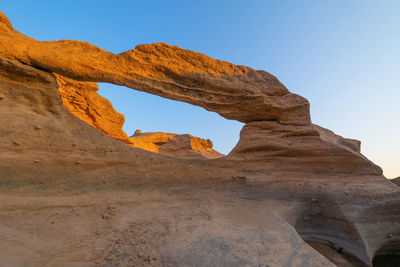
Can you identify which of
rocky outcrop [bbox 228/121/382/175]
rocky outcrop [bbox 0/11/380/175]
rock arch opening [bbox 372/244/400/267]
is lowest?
rock arch opening [bbox 372/244/400/267]

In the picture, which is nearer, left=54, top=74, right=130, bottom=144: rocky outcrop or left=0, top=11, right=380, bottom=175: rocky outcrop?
left=0, top=11, right=380, bottom=175: rocky outcrop

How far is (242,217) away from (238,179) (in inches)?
41.7

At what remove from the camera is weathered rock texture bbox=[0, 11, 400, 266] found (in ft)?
6.04

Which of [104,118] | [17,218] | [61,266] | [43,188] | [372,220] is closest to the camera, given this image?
[61,266]

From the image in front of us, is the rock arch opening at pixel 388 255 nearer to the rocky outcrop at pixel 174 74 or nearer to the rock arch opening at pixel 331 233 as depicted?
the rock arch opening at pixel 331 233

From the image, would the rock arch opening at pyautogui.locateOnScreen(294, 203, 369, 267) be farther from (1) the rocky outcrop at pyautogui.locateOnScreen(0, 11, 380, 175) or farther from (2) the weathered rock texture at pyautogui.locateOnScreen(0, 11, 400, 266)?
(1) the rocky outcrop at pyautogui.locateOnScreen(0, 11, 380, 175)

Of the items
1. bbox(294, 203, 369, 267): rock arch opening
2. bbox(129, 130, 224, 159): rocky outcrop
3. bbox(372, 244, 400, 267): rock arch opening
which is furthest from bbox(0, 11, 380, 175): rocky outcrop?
bbox(129, 130, 224, 159): rocky outcrop

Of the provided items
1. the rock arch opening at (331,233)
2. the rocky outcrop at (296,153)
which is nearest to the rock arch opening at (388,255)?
the rock arch opening at (331,233)

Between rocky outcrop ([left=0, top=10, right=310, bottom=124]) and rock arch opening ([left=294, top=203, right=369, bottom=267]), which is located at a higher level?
rocky outcrop ([left=0, top=10, right=310, bottom=124])

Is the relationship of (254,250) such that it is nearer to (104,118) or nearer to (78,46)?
(78,46)

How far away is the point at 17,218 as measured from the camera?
2.07 metres

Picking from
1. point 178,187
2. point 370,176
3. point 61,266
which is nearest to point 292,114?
point 370,176

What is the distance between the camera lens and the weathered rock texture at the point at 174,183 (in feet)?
6.04

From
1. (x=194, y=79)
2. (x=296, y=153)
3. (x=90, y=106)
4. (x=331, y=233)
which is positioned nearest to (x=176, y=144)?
(x=90, y=106)
